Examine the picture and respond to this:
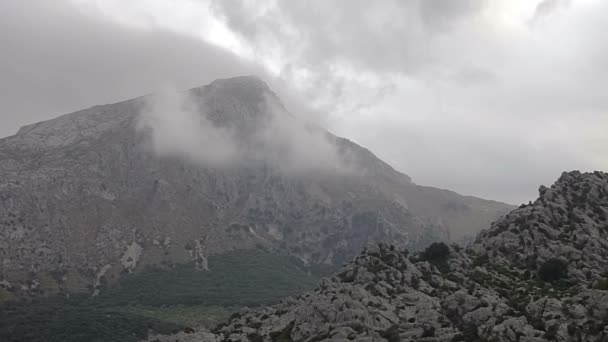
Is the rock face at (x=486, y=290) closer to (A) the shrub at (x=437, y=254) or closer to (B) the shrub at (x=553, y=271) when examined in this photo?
(B) the shrub at (x=553, y=271)

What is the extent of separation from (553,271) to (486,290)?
74.1ft

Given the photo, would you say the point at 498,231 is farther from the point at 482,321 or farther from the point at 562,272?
the point at 482,321

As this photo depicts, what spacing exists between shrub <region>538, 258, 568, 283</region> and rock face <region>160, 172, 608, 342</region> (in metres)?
0.23

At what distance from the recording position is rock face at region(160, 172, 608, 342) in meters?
113

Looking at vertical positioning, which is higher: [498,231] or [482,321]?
[498,231]

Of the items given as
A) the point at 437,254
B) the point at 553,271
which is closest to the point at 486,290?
the point at 553,271

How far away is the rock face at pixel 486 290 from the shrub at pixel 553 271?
9.1 inches

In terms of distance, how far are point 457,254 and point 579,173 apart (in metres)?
56.7

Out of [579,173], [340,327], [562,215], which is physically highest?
[579,173]

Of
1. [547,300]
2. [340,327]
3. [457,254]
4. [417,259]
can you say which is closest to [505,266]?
[457,254]

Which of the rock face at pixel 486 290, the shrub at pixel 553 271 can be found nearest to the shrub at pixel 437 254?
the rock face at pixel 486 290

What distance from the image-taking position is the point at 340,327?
Answer: 128 meters

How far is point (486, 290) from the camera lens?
137500mm

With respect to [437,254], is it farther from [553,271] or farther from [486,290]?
[486,290]
